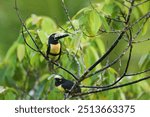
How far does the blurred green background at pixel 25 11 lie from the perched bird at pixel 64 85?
2.67 meters

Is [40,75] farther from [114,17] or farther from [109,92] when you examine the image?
[114,17]

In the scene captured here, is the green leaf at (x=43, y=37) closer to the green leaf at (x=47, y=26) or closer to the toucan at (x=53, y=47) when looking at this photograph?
the toucan at (x=53, y=47)

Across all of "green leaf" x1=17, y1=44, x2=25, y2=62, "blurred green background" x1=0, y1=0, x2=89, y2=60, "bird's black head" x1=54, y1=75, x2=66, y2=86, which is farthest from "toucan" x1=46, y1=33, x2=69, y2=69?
"blurred green background" x1=0, y1=0, x2=89, y2=60

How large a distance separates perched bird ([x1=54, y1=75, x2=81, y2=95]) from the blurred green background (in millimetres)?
2673

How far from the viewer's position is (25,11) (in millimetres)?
5156

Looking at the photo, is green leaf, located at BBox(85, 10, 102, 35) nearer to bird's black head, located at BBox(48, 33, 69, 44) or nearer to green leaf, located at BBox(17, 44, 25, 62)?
bird's black head, located at BBox(48, 33, 69, 44)

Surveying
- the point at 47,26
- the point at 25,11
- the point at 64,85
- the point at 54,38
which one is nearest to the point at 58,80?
the point at 64,85

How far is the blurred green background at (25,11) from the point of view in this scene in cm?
503

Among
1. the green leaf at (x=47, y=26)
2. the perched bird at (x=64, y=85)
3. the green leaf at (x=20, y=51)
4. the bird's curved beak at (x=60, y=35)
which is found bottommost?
the perched bird at (x=64, y=85)

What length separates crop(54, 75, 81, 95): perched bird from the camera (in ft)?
7.04

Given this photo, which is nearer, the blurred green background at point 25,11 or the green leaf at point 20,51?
the green leaf at point 20,51

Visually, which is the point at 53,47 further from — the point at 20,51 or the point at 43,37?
the point at 20,51

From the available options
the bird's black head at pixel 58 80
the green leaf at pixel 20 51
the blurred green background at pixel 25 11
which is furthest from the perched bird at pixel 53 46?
the blurred green background at pixel 25 11

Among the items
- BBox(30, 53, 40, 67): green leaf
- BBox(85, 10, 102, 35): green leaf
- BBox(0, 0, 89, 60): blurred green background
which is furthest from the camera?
BBox(0, 0, 89, 60): blurred green background
